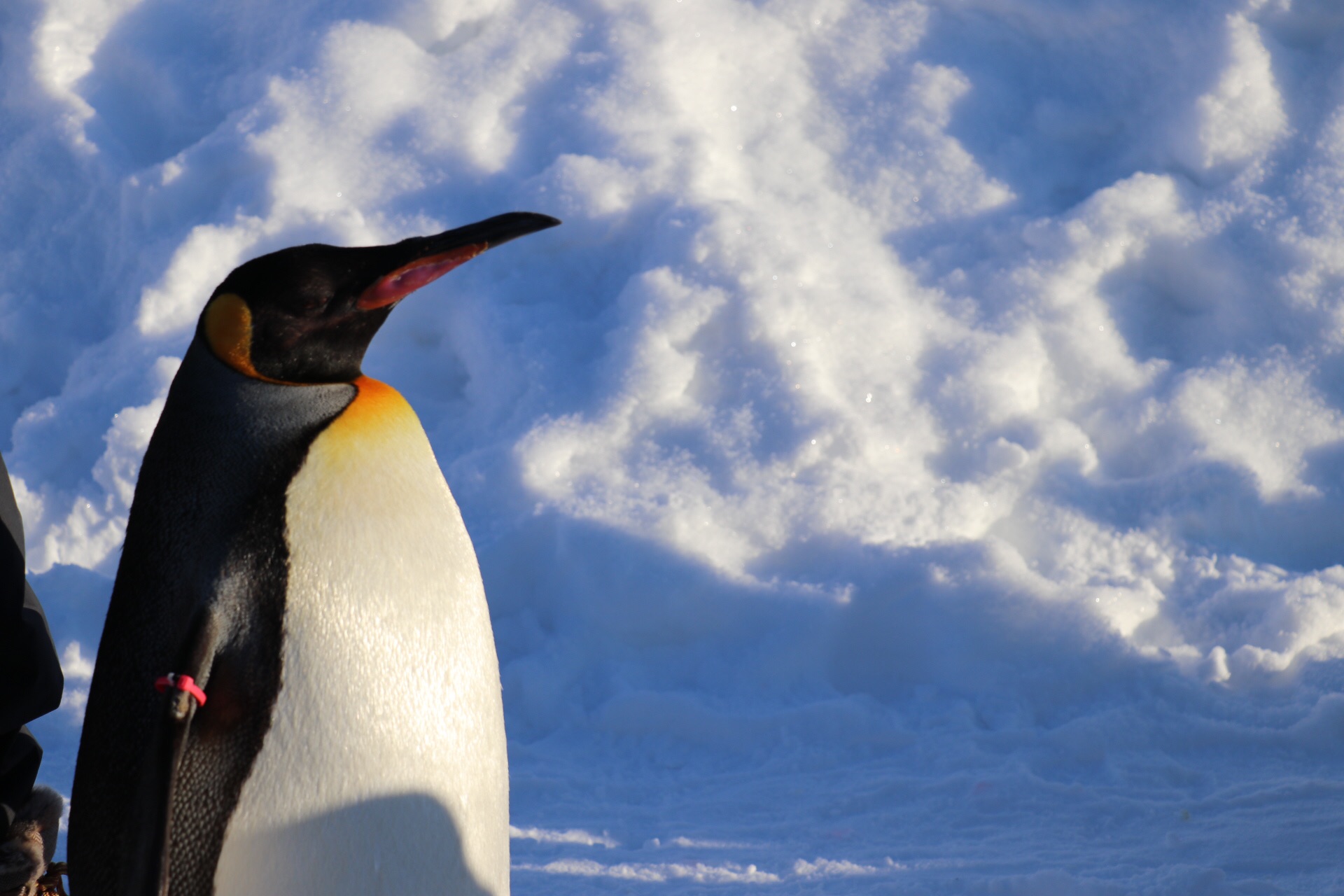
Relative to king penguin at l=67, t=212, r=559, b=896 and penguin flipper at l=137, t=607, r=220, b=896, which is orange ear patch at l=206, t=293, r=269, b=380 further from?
penguin flipper at l=137, t=607, r=220, b=896

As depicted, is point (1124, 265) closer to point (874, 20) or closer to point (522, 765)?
point (874, 20)

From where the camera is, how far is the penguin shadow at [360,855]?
1.24 m

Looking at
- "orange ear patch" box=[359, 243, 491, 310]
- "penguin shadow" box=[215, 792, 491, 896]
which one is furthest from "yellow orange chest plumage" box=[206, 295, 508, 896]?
"orange ear patch" box=[359, 243, 491, 310]

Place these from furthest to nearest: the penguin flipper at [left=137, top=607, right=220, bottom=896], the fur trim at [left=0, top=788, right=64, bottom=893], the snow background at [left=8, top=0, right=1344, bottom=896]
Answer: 1. the snow background at [left=8, top=0, right=1344, bottom=896]
2. the fur trim at [left=0, top=788, right=64, bottom=893]
3. the penguin flipper at [left=137, top=607, right=220, bottom=896]

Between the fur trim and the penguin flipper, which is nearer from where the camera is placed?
the penguin flipper

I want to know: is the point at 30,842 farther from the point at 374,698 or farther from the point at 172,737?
the point at 374,698

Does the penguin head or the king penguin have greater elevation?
the penguin head

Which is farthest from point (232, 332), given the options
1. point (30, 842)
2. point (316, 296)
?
point (30, 842)

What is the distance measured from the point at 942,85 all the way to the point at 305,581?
3738mm

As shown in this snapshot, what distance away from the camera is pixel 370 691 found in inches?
50.9

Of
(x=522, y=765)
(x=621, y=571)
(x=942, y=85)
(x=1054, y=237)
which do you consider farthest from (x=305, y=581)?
(x=942, y=85)

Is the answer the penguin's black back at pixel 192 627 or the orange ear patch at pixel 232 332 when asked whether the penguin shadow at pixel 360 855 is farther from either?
the orange ear patch at pixel 232 332

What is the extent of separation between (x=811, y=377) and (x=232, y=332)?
8.51ft

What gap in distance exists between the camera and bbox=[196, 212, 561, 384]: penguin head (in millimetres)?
1289
